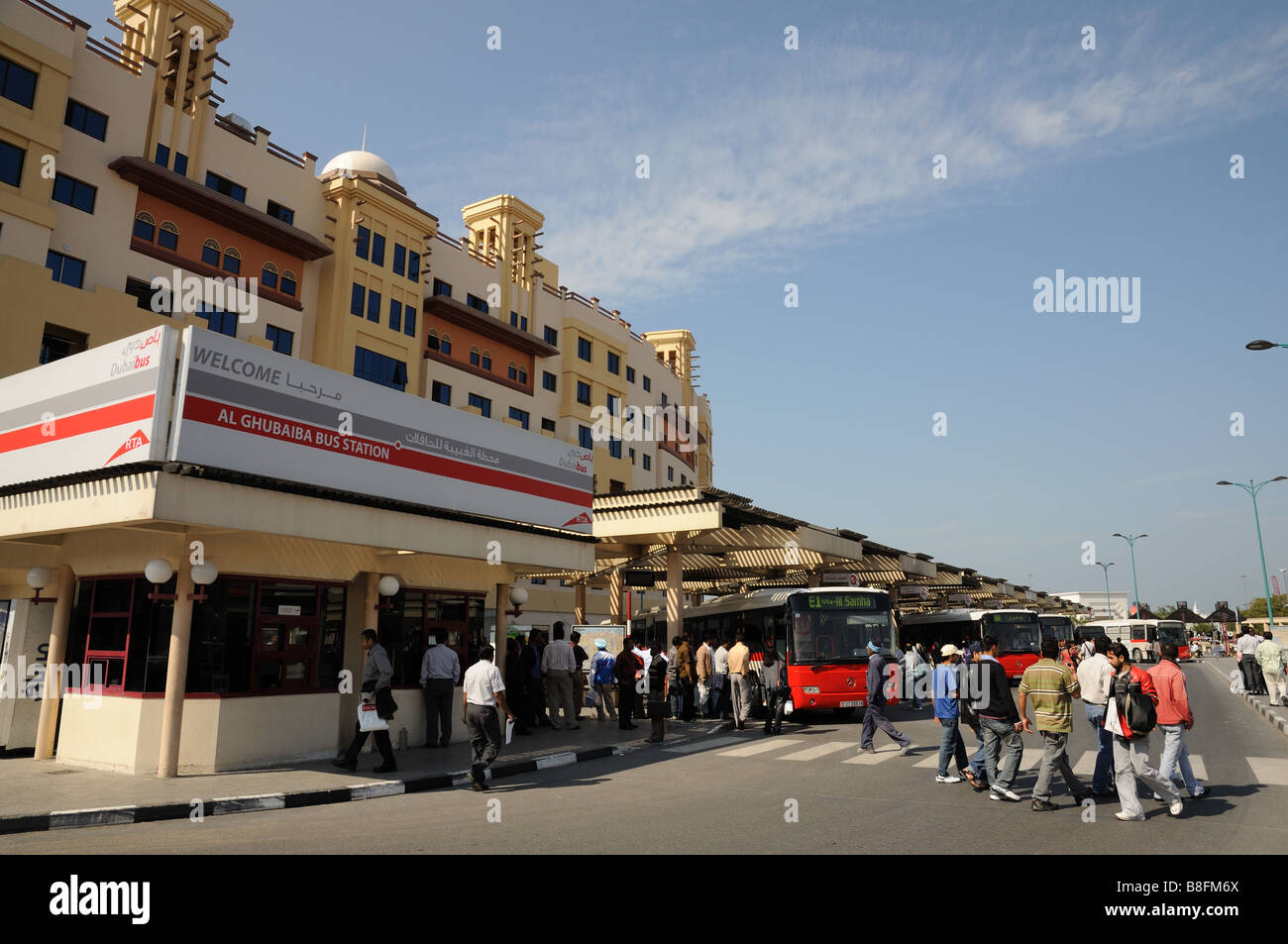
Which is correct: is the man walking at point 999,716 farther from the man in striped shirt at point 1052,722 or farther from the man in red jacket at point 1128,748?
the man in red jacket at point 1128,748

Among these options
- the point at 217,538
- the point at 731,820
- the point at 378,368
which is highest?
the point at 378,368

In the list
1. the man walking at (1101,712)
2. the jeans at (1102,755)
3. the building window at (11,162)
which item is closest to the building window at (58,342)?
the building window at (11,162)

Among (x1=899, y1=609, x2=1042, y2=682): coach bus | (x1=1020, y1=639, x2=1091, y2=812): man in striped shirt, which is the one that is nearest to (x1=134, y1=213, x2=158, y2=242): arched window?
(x1=899, y1=609, x2=1042, y2=682): coach bus

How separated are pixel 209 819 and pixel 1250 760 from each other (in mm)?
14469

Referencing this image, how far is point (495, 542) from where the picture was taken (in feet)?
49.4

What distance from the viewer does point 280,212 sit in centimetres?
3500

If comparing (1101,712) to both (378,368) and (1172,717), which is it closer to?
(1172,717)

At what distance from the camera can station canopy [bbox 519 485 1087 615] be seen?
2447cm

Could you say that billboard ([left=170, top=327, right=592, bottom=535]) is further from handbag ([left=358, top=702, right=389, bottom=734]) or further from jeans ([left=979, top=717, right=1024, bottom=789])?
jeans ([left=979, top=717, right=1024, bottom=789])

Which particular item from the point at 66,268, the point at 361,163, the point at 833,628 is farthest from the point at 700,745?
the point at 361,163

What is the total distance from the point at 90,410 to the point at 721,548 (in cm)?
1912

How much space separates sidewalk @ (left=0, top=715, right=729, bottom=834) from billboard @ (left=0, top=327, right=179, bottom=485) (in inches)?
156
